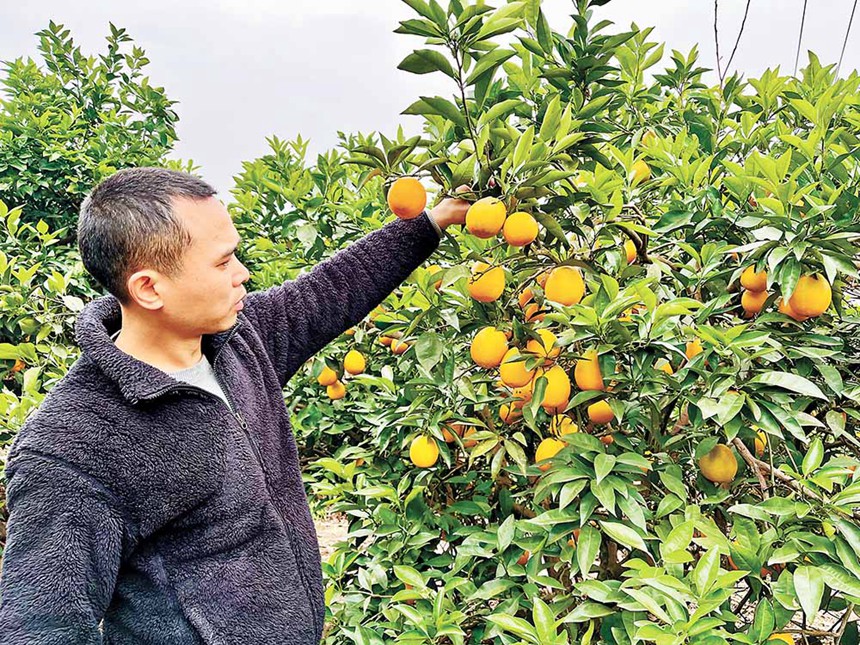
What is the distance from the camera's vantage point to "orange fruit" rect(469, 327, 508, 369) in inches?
57.4

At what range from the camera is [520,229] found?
1.33m

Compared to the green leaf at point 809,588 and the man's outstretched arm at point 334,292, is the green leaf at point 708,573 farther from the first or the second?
the man's outstretched arm at point 334,292

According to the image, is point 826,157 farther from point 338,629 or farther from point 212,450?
point 338,629

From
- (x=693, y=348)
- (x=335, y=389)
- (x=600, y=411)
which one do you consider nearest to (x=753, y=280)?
(x=693, y=348)

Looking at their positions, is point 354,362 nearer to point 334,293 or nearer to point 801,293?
point 334,293

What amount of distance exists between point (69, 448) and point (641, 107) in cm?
185

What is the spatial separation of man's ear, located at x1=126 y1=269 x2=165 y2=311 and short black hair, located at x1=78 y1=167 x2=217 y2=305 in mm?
13

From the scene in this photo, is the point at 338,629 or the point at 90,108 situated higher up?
the point at 90,108

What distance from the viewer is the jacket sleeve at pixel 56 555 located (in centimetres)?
105

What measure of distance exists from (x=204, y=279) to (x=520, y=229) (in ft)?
1.83

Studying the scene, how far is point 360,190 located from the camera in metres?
2.79

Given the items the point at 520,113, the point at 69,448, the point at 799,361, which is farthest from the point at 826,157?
the point at 69,448

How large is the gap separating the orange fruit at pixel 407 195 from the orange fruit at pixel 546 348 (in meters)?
0.35

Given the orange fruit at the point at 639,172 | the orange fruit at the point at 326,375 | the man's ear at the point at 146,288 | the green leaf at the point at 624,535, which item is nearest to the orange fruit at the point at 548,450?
the green leaf at the point at 624,535
